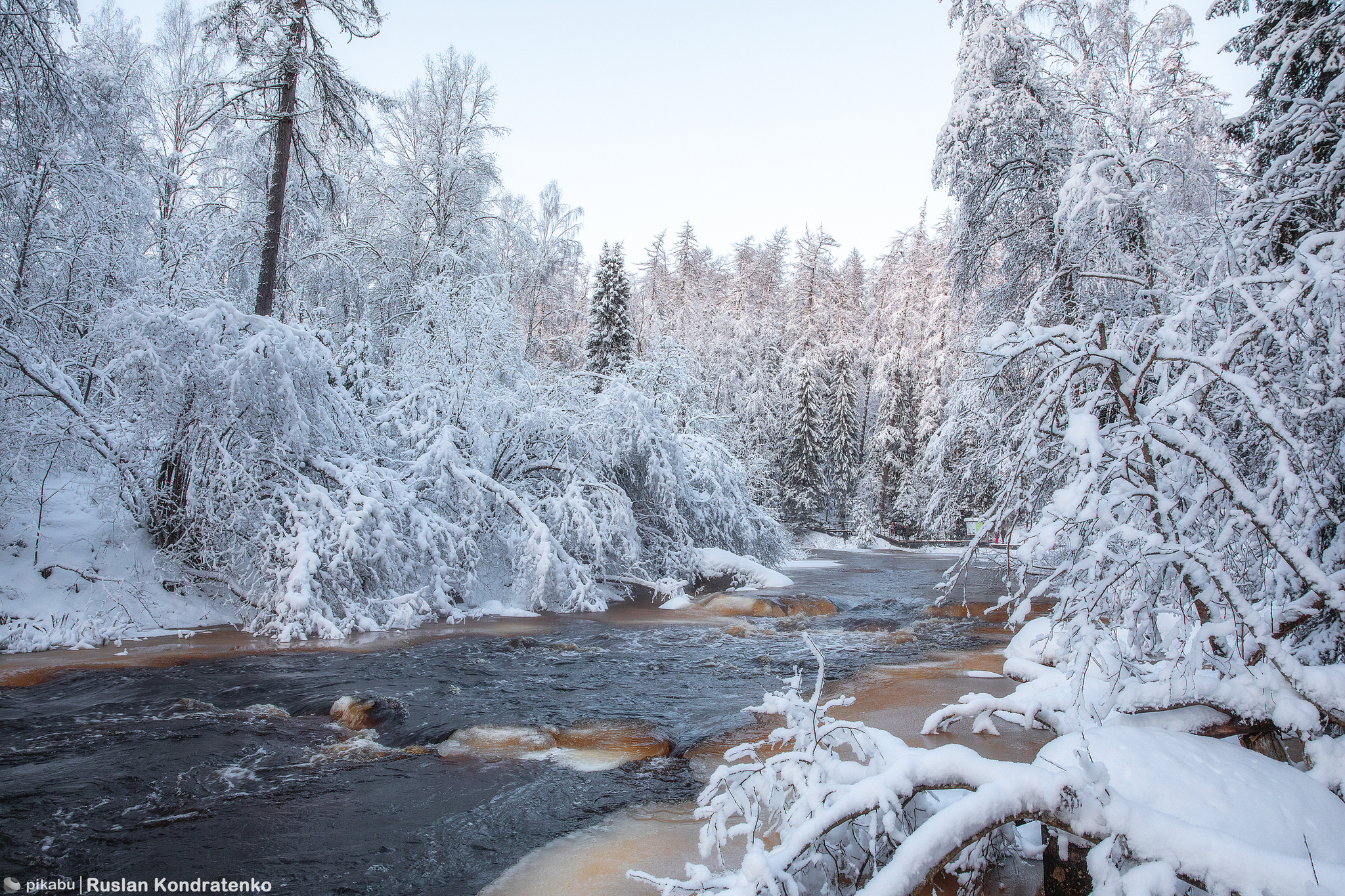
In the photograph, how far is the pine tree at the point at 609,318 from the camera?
26.0 m

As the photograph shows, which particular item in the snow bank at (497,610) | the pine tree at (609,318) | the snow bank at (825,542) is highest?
the pine tree at (609,318)

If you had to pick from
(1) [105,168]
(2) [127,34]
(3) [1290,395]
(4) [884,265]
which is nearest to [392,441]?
(1) [105,168]

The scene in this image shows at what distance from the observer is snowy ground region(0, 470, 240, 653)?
A: 8383 mm

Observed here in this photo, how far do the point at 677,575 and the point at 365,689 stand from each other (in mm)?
9048

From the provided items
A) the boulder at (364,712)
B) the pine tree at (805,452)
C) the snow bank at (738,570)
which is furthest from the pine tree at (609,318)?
the boulder at (364,712)

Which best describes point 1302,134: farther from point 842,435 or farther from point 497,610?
point 842,435

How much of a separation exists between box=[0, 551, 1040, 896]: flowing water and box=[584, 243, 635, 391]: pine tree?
55.7 feet

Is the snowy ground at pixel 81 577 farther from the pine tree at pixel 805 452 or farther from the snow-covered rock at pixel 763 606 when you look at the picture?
the pine tree at pixel 805 452

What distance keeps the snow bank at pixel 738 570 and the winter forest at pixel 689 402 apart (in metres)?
0.17

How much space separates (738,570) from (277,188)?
11.8 m

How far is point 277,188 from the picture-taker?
1162 centimetres

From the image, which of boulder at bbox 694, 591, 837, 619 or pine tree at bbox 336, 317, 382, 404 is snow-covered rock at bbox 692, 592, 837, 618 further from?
pine tree at bbox 336, 317, 382, 404

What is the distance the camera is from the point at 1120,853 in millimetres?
2633

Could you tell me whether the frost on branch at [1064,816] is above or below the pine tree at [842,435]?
below
